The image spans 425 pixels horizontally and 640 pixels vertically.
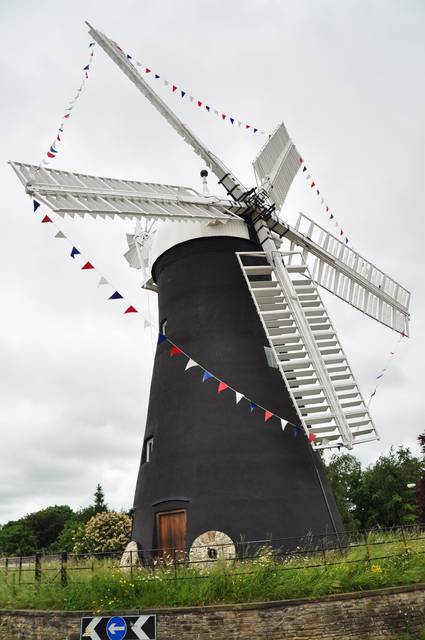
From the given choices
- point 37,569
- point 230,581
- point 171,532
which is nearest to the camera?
point 230,581

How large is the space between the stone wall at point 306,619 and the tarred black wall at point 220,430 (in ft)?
6.62

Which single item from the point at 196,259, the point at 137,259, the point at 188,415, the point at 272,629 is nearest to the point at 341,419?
the point at 188,415

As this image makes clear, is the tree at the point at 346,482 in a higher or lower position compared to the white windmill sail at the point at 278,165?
lower

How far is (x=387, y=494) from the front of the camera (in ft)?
93.6

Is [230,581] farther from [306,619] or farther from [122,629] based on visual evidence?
[122,629]

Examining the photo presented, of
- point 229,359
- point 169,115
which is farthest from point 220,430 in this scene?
point 169,115

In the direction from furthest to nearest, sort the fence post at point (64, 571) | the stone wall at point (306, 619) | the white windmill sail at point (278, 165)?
the white windmill sail at point (278, 165)
the fence post at point (64, 571)
the stone wall at point (306, 619)

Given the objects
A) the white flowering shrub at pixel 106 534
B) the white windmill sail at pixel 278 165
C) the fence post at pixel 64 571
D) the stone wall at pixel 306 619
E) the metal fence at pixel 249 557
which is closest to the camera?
the stone wall at pixel 306 619

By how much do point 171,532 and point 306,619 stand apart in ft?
11.1

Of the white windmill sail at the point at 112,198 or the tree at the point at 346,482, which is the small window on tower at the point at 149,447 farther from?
the tree at the point at 346,482

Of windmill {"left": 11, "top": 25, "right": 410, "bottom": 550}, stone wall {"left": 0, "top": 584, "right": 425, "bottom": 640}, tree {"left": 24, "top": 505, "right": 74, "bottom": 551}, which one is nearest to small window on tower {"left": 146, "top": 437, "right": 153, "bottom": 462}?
windmill {"left": 11, "top": 25, "right": 410, "bottom": 550}

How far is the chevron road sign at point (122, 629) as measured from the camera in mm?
5230

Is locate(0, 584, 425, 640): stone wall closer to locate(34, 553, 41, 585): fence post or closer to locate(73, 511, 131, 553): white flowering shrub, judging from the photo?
locate(34, 553, 41, 585): fence post

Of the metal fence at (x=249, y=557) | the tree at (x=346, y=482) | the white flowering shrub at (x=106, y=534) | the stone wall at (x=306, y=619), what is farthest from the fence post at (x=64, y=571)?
the tree at (x=346, y=482)
